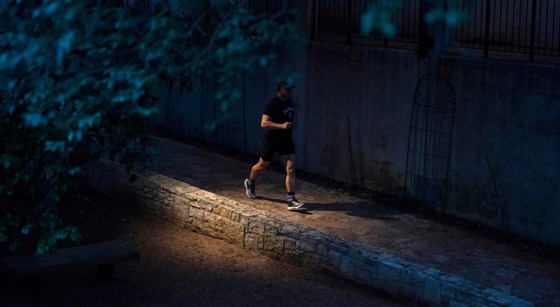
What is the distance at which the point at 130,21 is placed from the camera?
613 cm

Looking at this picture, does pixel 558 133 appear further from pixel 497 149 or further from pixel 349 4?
pixel 349 4

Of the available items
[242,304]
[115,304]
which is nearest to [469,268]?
[242,304]

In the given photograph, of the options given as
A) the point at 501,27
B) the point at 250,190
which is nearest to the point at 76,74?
the point at 250,190

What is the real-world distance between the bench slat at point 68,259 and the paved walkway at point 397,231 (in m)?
2.36

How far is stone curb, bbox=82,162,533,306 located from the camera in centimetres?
845

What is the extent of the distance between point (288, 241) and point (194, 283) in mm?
1237

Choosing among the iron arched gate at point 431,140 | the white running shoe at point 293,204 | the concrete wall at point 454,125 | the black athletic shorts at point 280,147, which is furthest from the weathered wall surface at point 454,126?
the white running shoe at point 293,204

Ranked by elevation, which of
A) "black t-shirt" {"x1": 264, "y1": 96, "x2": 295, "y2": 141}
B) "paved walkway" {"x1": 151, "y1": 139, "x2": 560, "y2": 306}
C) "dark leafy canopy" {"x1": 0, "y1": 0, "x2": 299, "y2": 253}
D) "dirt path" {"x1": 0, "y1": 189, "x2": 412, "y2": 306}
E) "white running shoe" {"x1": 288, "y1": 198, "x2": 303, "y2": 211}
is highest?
"dark leafy canopy" {"x1": 0, "y1": 0, "x2": 299, "y2": 253}

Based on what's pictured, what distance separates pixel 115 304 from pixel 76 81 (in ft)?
11.8

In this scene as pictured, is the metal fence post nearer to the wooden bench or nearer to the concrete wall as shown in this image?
the concrete wall

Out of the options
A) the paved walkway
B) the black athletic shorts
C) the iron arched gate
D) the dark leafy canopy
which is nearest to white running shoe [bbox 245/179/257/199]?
the paved walkway

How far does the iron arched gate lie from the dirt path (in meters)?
2.69

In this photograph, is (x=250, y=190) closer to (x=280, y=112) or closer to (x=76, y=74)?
(x=280, y=112)

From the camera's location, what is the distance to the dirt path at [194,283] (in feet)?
30.1
